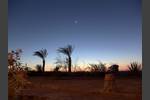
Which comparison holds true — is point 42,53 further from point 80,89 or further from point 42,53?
point 80,89

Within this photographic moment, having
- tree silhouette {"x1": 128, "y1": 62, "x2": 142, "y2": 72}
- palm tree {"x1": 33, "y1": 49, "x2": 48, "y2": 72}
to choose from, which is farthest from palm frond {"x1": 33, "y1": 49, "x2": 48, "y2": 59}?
tree silhouette {"x1": 128, "y1": 62, "x2": 142, "y2": 72}

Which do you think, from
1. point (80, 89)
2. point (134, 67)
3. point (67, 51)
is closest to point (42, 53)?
point (67, 51)

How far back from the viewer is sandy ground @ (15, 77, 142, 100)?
620 centimetres

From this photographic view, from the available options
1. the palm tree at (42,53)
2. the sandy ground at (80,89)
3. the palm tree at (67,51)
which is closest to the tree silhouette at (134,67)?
the sandy ground at (80,89)

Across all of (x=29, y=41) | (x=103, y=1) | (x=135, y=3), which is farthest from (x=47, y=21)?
(x=135, y=3)

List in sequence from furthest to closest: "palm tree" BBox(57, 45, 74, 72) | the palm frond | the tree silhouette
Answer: the palm frond → "palm tree" BBox(57, 45, 74, 72) → the tree silhouette

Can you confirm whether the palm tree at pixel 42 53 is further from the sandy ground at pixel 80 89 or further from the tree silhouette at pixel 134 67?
the tree silhouette at pixel 134 67

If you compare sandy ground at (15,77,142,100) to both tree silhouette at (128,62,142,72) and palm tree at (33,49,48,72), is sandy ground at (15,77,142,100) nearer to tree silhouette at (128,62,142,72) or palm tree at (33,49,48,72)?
tree silhouette at (128,62,142,72)

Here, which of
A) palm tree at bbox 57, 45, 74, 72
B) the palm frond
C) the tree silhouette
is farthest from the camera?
the palm frond

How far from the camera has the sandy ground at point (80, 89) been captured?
6199 millimetres

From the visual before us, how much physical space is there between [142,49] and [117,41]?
24.8 inches

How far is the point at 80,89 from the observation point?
655cm

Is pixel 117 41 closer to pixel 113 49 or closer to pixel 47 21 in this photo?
pixel 113 49

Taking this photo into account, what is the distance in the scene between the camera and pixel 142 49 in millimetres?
5910
